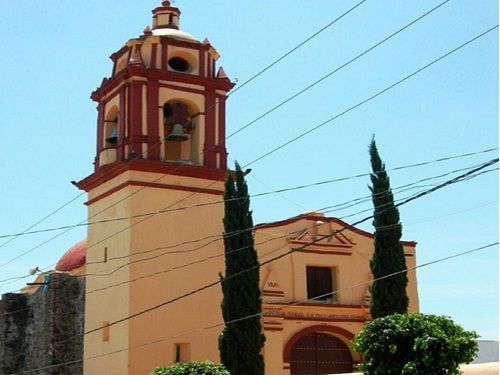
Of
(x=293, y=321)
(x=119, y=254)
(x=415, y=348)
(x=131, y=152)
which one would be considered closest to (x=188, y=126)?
(x=131, y=152)

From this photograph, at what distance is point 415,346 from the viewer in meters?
16.0

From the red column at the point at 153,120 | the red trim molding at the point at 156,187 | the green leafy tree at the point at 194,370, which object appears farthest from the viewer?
the red column at the point at 153,120

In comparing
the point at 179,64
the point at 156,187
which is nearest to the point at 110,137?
the point at 156,187

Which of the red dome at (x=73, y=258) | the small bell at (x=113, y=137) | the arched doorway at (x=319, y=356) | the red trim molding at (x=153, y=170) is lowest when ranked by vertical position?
the arched doorway at (x=319, y=356)

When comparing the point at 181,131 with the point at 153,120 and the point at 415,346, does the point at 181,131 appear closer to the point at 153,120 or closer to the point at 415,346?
the point at 153,120

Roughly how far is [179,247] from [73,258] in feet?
22.8

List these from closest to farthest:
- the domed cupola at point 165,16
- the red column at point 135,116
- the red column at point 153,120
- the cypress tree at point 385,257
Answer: the cypress tree at point 385,257, the red column at point 135,116, the red column at point 153,120, the domed cupola at point 165,16

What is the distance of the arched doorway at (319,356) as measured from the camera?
1016 inches

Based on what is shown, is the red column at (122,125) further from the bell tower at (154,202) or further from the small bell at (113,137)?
the small bell at (113,137)

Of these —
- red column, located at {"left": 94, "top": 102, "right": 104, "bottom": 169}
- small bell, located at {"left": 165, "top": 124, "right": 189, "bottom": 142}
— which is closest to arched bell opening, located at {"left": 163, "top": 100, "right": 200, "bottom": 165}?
small bell, located at {"left": 165, "top": 124, "right": 189, "bottom": 142}

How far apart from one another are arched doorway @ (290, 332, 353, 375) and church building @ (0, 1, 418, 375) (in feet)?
0.12

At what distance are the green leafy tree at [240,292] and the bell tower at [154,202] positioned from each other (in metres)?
2.69

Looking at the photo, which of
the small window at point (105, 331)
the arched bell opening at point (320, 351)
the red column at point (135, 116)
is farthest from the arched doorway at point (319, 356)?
the red column at point (135, 116)

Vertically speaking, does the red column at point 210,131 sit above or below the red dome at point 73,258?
above
